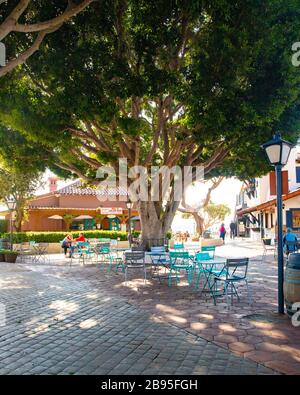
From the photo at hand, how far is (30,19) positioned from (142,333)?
8522 mm

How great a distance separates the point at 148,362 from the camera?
4508 millimetres

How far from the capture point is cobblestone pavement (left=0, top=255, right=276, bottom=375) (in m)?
4.36

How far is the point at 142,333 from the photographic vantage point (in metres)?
5.76

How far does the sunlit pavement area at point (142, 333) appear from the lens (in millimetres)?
4434

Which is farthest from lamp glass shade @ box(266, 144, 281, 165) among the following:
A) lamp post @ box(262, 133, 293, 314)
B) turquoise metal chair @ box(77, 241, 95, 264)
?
turquoise metal chair @ box(77, 241, 95, 264)

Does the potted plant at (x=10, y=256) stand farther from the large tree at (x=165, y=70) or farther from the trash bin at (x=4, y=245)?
→ the large tree at (x=165, y=70)

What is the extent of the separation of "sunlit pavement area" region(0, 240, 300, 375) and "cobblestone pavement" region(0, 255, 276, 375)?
0.01 metres

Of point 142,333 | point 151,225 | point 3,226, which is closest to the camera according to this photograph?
point 142,333

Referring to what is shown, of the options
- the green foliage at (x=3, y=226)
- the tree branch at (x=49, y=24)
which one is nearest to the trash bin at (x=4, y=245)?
the green foliage at (x=3, y=226)

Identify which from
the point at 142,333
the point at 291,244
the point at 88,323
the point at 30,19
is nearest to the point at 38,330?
the point at 88,323

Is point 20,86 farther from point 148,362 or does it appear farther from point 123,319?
point 148,362

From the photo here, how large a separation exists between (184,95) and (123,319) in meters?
7.64

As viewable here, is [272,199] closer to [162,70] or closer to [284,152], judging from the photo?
[162,70]

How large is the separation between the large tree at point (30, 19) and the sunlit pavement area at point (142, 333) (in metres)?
4.83
